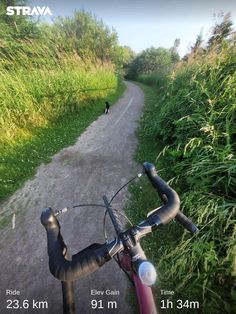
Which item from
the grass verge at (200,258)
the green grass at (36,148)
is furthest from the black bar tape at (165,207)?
the green grass at (36,148)

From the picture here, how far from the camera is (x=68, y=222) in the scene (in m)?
3.63

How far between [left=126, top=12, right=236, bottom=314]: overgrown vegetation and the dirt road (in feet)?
1.99

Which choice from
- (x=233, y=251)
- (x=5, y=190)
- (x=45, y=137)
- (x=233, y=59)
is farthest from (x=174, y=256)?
(x=45, y=137)

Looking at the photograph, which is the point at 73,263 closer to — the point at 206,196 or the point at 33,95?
the point at 206,196

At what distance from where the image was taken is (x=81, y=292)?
104 inches

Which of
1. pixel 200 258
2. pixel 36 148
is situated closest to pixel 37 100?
pixel 36 148

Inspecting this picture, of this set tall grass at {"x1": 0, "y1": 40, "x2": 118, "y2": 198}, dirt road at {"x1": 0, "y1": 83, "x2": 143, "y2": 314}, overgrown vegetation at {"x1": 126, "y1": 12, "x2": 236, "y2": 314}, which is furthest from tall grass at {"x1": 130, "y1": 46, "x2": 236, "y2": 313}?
tall grass at {"x1": 0, "y1": 40, "x2": 118, "y2": 198}

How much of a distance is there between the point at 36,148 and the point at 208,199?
449 centimetres

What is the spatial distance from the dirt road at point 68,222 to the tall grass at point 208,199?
28.0 inches

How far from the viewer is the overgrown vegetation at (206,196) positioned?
252cm

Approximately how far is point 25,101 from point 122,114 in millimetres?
4663

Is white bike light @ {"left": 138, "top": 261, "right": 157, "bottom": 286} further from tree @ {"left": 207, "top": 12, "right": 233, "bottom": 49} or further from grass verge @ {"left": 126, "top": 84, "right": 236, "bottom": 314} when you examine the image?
tree @ {"left": 207, "top": 12, "right": 233, "bottom": 49}

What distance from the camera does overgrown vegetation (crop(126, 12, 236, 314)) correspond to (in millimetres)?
2516

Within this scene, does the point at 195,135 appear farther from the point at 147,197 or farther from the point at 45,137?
the point at 45,137
